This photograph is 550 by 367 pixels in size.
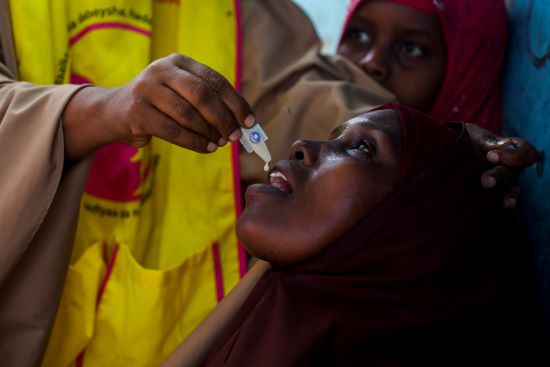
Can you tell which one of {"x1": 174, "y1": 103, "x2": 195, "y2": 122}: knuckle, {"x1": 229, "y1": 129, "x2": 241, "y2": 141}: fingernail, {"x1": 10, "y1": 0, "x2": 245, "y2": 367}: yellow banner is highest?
{"x1": 174, "y1": 103, "x2": 195, "y2": 122}: knuckle

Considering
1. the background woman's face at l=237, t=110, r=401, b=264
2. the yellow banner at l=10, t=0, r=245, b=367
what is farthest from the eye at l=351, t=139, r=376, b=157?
the yellow banner at l=10, t=0, r=245, b=367

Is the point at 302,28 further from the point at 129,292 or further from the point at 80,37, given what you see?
the point at 129,292

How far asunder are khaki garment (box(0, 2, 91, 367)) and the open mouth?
373 mm

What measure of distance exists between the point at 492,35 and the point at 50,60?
1.28 m

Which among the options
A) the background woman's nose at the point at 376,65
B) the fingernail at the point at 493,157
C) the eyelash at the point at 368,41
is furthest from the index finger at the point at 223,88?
the eyelash at the point at 368,41

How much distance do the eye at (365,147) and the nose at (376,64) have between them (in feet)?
2.68

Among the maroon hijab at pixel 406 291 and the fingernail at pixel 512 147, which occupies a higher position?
the fingernail at pixel 512 147

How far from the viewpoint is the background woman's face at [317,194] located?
1109 millimetres

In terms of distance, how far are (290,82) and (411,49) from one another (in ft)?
1.47

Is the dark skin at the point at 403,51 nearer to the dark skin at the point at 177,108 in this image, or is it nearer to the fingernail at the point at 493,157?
the fingernail at the point at 493,157

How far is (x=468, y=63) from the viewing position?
2043 millimetres

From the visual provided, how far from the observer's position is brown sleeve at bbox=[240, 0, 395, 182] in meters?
1.73

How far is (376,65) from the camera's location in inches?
77.1

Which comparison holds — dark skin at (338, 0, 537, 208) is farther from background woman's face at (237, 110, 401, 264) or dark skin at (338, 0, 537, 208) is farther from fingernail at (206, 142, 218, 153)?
fingernail at (206, 142, 218, 153)
